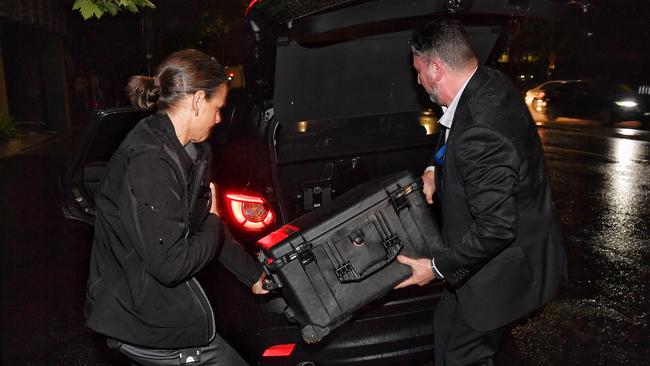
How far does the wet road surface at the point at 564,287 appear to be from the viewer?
4180 mm

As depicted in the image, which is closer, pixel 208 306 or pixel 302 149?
pixel 208 306

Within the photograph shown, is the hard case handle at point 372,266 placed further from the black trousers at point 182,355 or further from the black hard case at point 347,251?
the black trousers at point 182,355

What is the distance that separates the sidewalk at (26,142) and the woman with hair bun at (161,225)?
1466cm

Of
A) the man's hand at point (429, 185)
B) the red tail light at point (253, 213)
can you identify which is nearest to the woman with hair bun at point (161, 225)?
the red tail light at point (253, 213)

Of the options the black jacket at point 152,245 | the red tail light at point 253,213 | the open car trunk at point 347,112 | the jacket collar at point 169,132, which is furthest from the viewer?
the open car trunk at point 347,112

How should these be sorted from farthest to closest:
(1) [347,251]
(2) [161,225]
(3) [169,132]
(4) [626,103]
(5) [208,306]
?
(4) [626,103]
(1) [347,251]
(5) [208,306]
(3) [169,132]
(2) [161,225]

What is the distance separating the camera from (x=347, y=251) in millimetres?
2477

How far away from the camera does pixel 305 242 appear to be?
242cm

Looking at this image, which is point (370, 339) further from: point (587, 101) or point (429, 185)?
point (587, 101)

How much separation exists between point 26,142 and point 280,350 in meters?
17.5

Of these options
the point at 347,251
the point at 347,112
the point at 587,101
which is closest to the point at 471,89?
the point at 347,251

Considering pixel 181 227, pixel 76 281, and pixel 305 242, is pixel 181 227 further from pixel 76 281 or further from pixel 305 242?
pixel 76 281

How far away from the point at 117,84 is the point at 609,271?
3100 centimetres

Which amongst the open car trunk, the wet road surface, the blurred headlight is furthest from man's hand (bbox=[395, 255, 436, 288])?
the blurred headlight
